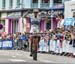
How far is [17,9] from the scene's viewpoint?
60.9 m

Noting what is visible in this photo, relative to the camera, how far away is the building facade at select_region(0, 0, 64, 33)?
58250 mm

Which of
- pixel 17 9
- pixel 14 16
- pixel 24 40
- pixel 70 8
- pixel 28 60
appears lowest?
pixel 24 40

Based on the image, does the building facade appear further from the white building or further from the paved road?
the paved road

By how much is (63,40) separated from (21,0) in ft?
101

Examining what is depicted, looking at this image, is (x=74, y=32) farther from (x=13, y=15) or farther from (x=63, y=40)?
(x=13, y=15)

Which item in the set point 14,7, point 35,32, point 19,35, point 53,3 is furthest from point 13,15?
point 35,32

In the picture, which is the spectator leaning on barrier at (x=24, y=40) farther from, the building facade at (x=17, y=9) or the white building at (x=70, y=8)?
the building facade at (x=17, y=9)

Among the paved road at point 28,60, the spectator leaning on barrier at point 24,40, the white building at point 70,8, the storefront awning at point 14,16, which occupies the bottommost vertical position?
the spectator leaning on barrier at point 24,40

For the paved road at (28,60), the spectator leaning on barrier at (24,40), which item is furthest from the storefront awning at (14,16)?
the paved road at (28,60)

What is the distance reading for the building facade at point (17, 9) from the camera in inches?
2293

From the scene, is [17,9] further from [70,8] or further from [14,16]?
[70,8]

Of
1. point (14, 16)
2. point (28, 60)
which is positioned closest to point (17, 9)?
point (14, 16)

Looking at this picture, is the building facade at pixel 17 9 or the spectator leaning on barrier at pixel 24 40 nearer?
the spectator leaning on barrier at pixel 24 40

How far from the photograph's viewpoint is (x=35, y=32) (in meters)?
22.8
